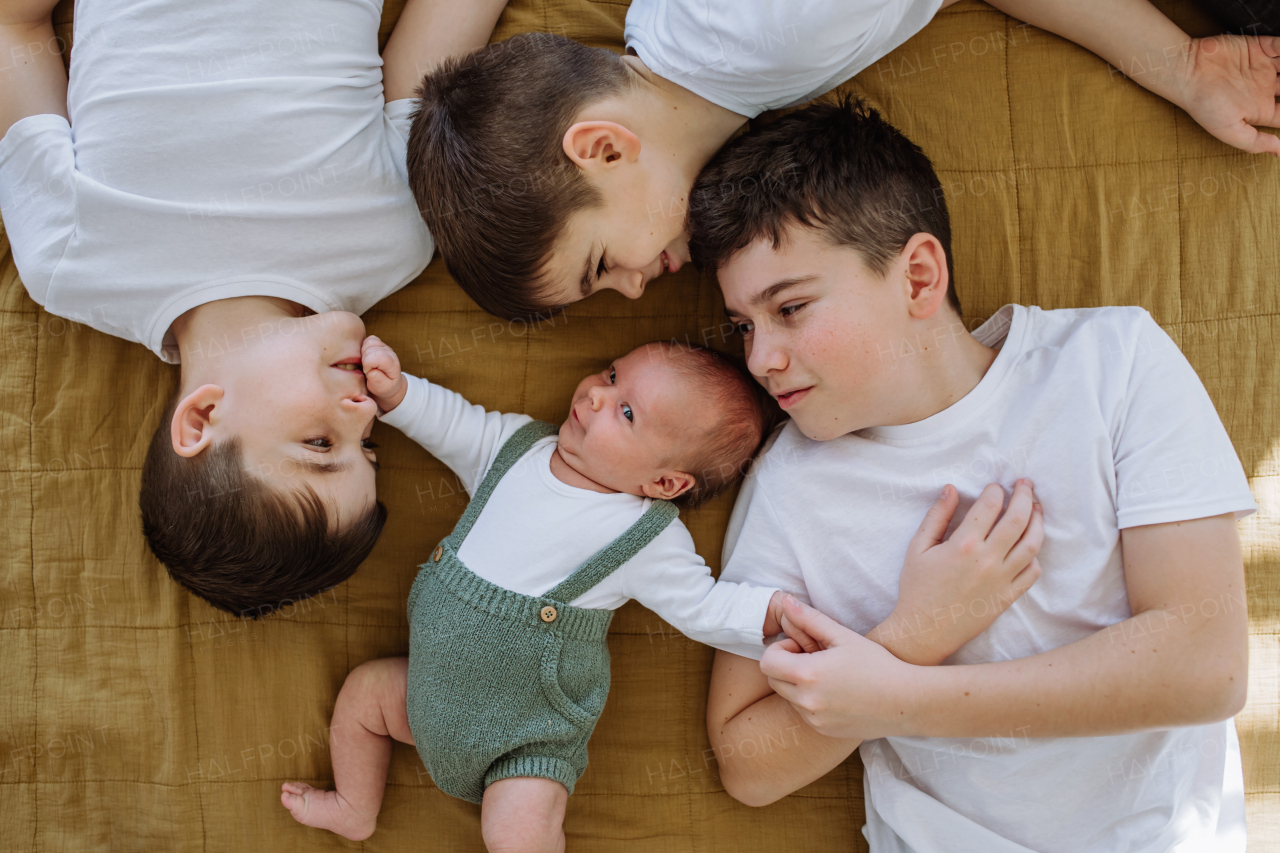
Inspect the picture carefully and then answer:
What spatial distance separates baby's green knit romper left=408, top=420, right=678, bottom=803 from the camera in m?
1.39

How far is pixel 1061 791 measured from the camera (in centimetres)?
137

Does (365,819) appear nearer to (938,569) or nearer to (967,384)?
(938,569)

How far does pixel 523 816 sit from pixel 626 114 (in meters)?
1.16

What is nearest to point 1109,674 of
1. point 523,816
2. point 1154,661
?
point 1154,661

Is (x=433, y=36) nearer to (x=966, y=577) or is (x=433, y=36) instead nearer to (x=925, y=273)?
(x=925, y=273)

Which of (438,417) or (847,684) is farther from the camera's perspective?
(438,417)

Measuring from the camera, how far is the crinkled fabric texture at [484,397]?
1535 millimetres

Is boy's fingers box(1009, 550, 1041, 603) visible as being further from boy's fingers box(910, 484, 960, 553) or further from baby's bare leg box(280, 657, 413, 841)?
baby's bare leg box(280, 657, 413, 841)

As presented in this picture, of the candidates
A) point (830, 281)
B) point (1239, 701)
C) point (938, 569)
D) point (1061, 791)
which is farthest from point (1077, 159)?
point (1061, 791)

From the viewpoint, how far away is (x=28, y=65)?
147cm

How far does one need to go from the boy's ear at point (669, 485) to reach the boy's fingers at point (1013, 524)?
493 millimetres

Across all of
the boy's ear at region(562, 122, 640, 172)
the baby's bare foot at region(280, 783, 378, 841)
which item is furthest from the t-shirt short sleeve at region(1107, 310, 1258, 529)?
the baby's bare foot at region(280, 783, 378, 841)

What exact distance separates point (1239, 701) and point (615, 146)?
1272 mm

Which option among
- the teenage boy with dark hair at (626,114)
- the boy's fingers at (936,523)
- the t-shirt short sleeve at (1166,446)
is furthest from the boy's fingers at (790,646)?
the teenage boy with dark hair at (626,114)
